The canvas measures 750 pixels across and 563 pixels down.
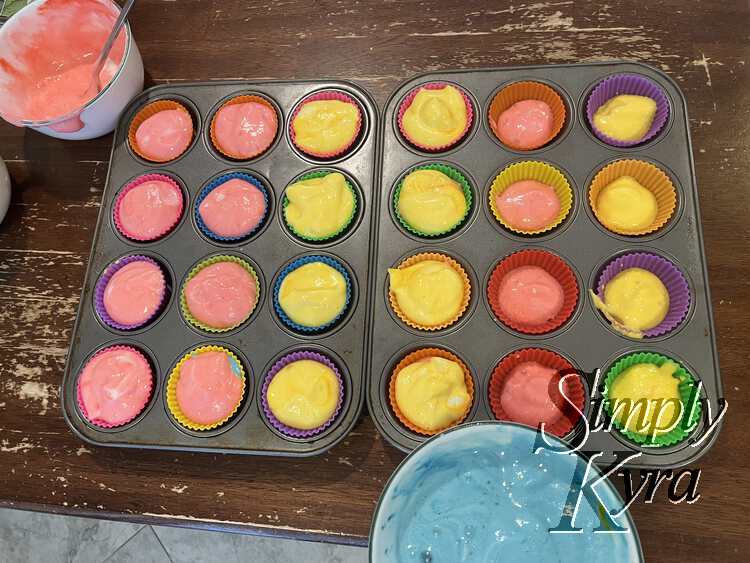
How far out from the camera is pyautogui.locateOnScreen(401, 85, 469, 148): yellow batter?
1816 millimetres

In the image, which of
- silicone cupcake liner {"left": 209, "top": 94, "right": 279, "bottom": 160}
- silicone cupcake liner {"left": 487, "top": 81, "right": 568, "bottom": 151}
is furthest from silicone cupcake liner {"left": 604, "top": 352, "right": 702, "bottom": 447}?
silicone cupcake liner {"left": 209, "top": 94, "right": 279, "bottom": 160}

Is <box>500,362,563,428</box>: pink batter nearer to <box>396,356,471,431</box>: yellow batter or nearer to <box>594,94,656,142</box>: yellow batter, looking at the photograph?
<box>396,356,471,431</box>: yellow batter

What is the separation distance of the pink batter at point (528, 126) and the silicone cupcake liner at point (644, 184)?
239 millimetres

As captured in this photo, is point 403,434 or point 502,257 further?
point 502,257

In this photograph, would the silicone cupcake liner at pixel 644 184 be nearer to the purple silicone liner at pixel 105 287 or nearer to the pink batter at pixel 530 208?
the pink batter at pixel 530 208

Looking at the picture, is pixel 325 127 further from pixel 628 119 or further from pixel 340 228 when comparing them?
pixel 628 119

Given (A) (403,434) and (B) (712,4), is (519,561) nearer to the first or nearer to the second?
(A) (403,434)

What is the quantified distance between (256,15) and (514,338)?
172cm

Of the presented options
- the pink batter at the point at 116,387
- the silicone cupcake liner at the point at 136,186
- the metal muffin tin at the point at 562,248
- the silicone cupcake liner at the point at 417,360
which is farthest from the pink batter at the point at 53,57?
the silicone cupcake liner at the point at 417,360

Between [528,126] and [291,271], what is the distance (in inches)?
37.7

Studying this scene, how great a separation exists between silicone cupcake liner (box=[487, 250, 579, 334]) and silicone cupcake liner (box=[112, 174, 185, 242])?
112cm

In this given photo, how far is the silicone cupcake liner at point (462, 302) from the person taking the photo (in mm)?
1639

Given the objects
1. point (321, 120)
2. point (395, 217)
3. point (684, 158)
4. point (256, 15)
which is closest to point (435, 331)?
point (395, 217)

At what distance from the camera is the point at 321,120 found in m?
1.88
